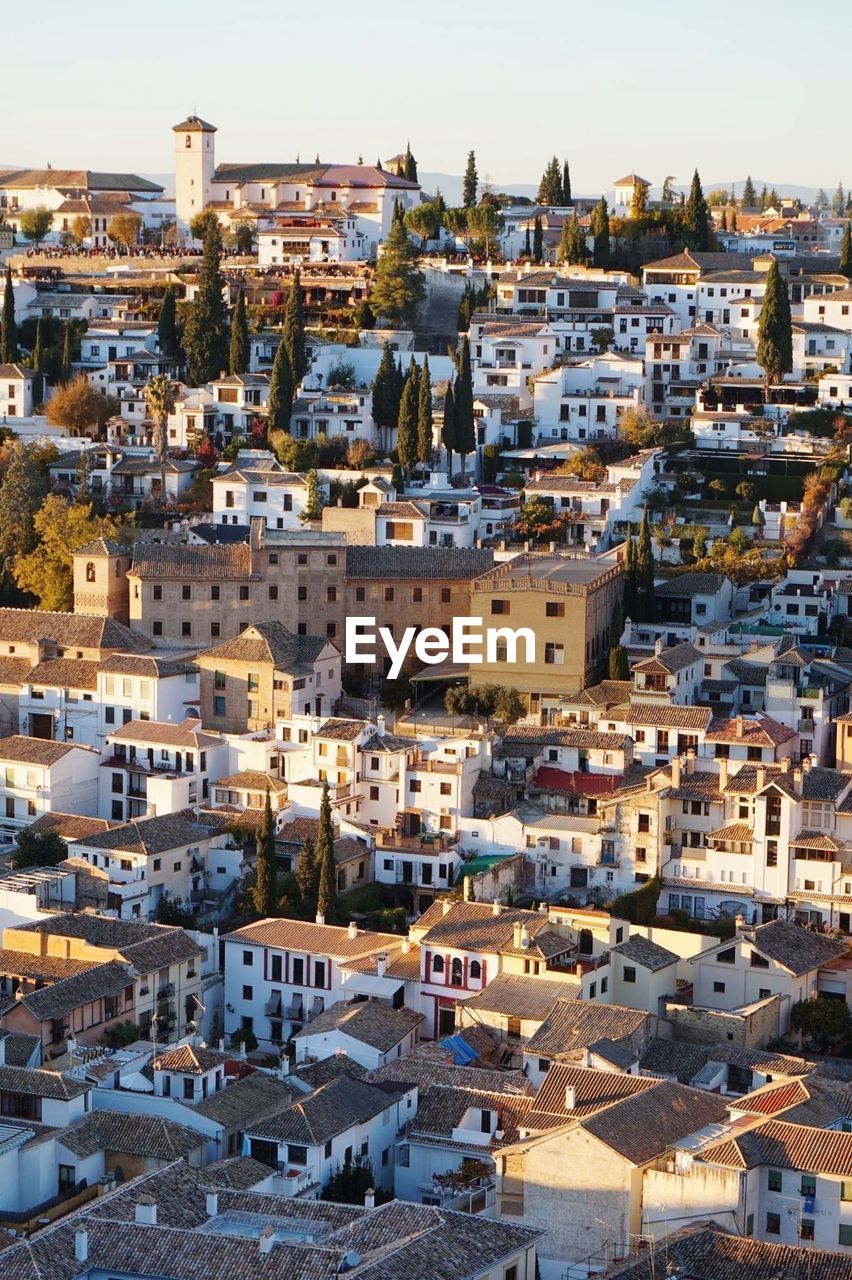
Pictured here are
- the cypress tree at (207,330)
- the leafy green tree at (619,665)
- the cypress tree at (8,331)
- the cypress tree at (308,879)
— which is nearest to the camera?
the cypress tree at (308,879)

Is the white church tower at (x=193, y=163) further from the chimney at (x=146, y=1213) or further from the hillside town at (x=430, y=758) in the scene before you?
the chimney at (x=146, y=1213)

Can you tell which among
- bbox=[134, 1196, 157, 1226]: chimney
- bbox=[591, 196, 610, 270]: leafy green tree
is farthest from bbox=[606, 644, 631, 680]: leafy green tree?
bbox=[591, 196, 610, 270]: leafy green tree

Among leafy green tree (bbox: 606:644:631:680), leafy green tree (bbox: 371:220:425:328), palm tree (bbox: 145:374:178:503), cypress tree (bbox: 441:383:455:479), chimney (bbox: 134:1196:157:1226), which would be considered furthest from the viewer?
leafy green tree (bbox: 371:220:425:328)

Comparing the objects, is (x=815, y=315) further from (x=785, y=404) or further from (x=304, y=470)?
(x=304, y=470)

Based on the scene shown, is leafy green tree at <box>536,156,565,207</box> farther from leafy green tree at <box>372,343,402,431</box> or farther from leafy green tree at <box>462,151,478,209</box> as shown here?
leafy green tree at <box>372,343,402,431</box>


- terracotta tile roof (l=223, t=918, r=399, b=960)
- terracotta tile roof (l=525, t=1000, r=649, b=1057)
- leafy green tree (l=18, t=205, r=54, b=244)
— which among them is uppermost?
leafy green tree (l=18, t=205, r=54, b=244)

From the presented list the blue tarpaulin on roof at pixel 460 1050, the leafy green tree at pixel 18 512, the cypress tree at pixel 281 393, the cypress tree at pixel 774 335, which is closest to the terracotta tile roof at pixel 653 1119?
the blue tarpaulin on roof at pixel 460 1050
